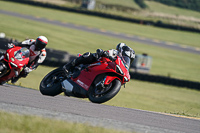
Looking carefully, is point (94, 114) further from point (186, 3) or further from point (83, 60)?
point (186, 3)

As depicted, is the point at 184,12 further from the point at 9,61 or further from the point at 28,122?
the point at 28,122

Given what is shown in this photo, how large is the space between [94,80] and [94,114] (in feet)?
3.18

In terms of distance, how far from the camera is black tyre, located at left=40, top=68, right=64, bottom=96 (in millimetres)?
7297

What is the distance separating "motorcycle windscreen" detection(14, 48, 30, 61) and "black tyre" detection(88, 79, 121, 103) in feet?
8.25

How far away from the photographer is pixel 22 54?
8.28m

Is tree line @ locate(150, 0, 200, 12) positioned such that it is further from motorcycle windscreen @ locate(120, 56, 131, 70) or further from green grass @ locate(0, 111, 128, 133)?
green grass @ locate(0, 111, 128, 133)

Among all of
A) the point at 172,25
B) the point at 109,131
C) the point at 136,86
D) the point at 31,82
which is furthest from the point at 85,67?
the point at 172,25

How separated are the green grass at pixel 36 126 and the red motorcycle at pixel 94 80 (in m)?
1.70

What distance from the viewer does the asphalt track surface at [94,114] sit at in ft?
17.6

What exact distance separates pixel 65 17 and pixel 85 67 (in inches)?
1105

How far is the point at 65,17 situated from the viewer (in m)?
34.5

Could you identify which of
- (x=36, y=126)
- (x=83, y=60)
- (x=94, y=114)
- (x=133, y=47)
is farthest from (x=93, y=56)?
(x=133, y=47)

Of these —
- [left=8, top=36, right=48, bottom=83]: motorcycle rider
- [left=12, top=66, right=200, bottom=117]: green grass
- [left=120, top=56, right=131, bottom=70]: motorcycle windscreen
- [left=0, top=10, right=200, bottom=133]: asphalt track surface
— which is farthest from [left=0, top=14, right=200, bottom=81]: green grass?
[left=0, top=10, right=200, bottom=133]: asphalt track surface

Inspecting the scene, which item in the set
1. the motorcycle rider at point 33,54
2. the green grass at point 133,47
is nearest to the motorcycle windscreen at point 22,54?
the motorcycle rider at point 33,54
